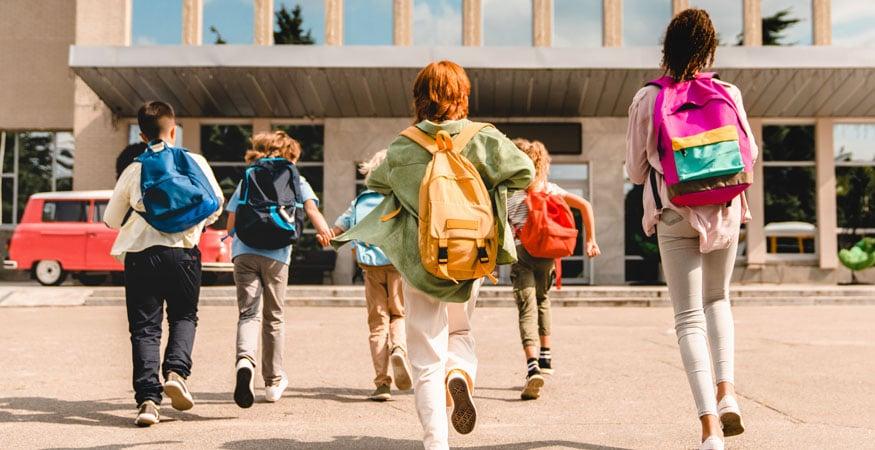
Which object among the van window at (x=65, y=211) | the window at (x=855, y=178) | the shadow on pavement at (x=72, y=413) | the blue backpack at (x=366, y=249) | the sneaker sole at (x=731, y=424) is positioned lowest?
the shadow on pavement at (x=72, y=413)

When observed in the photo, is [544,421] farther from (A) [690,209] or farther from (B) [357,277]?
(B) [357,277]

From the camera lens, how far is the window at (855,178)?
875 inches

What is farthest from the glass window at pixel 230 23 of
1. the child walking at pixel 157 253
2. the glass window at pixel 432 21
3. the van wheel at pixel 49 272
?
the child walking at pixel 157 253

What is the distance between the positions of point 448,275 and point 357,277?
18.4m

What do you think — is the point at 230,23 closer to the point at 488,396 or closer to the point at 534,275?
the point at 534,275

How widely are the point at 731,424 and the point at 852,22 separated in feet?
71.0

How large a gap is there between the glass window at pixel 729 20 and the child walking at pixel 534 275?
17561mm

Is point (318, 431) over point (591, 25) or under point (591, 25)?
under

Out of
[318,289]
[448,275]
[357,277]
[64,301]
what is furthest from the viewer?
[357,277]

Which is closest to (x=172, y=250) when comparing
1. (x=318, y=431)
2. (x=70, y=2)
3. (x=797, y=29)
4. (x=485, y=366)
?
(x=318, y=431)

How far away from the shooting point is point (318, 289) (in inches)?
646

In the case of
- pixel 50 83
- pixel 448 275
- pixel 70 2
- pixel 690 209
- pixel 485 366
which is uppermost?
pixel 70 2

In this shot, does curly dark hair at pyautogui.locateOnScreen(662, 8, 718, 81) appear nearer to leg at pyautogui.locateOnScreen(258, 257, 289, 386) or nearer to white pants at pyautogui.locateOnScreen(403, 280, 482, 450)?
white pants at pyautogui.locateOnScreen(403, 280, 482, 450)

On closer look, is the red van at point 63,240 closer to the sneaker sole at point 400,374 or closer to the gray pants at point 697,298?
the sneaker sole at point 400,374
